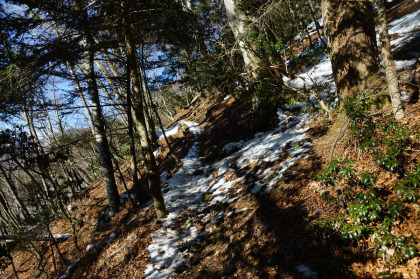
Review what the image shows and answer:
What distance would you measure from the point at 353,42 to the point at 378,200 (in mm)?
3552

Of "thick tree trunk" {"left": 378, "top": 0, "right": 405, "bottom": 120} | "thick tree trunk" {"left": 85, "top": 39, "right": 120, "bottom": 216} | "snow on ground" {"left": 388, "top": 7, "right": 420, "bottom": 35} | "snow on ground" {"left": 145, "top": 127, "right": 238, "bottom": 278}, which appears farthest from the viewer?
"snow on ground" {"left": 388, "top": 7, "right": 420, "bottom": 35}

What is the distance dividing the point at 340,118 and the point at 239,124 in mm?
5653

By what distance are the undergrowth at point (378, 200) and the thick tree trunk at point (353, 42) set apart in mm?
1455

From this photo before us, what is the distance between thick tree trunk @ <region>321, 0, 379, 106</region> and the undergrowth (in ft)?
4.77

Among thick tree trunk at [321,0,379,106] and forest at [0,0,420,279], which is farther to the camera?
thick tree trunk at [321,0,379,106]

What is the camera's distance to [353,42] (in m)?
4.16

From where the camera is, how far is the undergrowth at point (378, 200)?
6.66 feet

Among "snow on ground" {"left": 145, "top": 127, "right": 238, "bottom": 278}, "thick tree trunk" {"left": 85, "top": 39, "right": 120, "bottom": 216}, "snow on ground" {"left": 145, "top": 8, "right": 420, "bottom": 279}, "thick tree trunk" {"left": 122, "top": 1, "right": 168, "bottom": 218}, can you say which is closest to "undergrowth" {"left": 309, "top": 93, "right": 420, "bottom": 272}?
"snow on ground" {"left": 145, "top": 8, "right": 420, "bottom": 279}

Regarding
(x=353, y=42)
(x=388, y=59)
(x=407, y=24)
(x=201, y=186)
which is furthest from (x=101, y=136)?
(x=407, y=24)

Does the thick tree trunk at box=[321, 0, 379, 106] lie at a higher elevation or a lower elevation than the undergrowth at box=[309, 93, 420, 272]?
higher

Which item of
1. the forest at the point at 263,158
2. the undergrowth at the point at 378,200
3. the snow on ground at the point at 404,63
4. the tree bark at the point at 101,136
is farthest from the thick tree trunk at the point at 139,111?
the snow on ground at the point at 404,63

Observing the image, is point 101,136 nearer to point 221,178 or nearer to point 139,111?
point 139,111

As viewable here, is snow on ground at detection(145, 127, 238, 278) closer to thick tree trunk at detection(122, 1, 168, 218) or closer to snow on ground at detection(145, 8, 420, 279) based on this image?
snow on ground at detection(145, 8, 420, 279)

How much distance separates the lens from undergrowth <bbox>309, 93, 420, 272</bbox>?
203 centimetres
